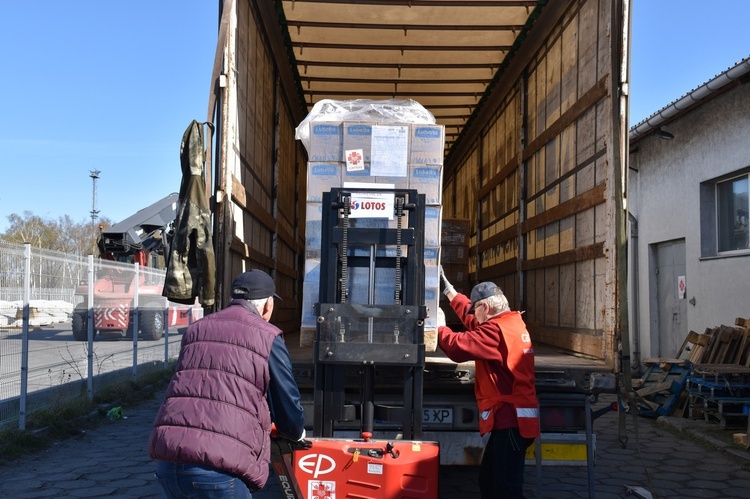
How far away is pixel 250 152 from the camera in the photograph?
6344mm

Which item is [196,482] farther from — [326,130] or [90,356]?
[90,356]

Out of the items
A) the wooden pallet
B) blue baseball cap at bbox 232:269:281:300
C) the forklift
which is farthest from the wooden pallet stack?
blue baseball cap at bbox 232:269:281:300

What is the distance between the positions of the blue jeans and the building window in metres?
9.11

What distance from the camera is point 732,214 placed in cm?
1044

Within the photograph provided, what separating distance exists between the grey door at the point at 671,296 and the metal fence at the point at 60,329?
867 cm

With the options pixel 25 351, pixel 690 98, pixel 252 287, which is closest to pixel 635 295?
pixel 690 98

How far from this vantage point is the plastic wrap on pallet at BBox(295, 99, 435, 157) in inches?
203

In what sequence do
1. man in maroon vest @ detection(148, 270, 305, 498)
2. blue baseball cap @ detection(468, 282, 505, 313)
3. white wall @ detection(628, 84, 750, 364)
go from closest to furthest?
man in maroon vest @ detection(148, 270, 305, 498) → blue baseball cap @ detection(468, 282, 505, 313) → white wall @ detection(628, 84, 750, 364)

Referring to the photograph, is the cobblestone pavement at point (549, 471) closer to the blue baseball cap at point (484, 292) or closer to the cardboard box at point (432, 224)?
the blue baseball cap at point (484, 292)

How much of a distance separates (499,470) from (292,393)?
67.3 inches

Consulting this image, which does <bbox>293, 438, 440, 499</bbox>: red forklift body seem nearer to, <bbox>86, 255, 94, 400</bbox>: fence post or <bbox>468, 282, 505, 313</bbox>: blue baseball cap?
<bbox>468, 282, 505, 313</bbox>: blue baseball cap

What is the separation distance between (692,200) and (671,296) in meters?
1.94

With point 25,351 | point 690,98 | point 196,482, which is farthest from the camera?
point 690,98

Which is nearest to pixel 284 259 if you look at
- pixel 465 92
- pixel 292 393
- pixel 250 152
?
pixel 250 152
